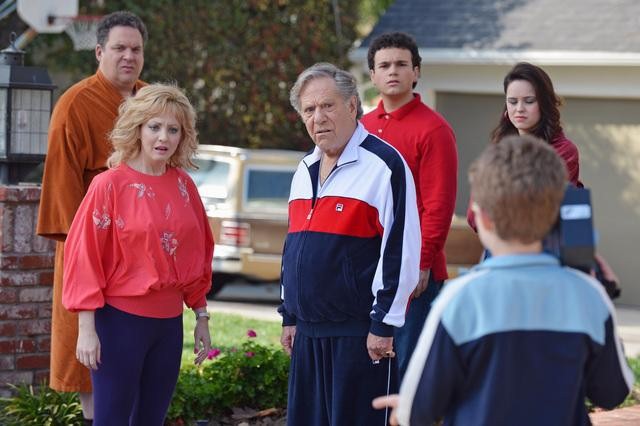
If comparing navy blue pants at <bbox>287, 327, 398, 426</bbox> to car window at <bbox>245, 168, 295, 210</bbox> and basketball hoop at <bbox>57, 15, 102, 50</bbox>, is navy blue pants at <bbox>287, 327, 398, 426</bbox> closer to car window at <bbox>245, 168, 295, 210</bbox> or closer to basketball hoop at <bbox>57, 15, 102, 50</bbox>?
basketball hoop at <bbox>57, 15, 102, 50</bbox>

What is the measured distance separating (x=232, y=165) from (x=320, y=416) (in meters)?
9.30

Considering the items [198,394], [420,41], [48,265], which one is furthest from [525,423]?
[420,41]

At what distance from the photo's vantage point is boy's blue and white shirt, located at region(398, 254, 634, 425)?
132 inches

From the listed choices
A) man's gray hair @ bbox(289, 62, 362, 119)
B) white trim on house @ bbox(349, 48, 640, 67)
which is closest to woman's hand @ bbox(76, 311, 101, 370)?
man's gray hair @ bbox(289, 62, 362, 119)

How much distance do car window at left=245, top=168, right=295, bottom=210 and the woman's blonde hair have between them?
8.55 metres

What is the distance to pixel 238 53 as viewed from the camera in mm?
18531

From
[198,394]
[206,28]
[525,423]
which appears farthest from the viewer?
[206,28]

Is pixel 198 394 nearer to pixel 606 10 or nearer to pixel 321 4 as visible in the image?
pixel 606 10

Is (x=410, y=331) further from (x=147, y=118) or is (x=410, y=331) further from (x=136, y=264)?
(x=147, y=118)

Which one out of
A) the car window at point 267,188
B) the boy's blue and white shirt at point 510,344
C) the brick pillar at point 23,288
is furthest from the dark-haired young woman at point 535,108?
the car window at point 267,188

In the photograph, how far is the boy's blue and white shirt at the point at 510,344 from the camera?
11.0ft

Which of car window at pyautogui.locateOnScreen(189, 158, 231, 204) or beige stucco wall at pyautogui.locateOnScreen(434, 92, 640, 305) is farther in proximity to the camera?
beige stucco wall at pyautogui.locateOnScreen(434, 92, 640, 305)

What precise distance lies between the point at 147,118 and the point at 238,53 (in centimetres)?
1348

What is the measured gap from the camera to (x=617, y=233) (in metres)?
15.4
